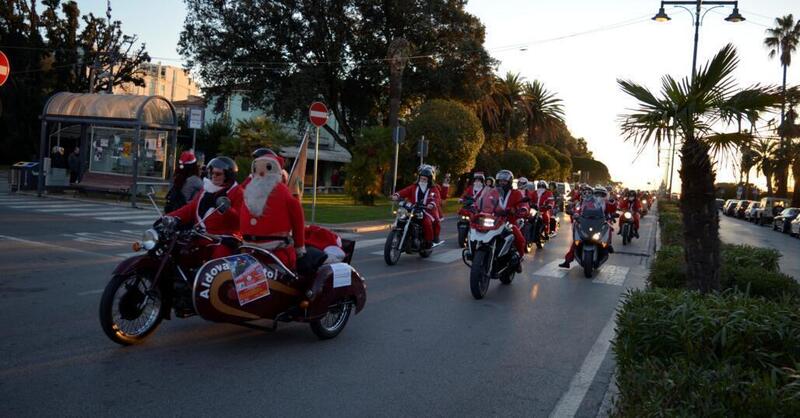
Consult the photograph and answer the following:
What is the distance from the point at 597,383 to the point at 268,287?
2.87 m

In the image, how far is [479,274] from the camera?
9.45 metres

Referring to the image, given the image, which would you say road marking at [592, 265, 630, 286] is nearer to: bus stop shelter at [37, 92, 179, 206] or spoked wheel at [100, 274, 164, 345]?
spoked wheel at [100, 274, 164, 345]

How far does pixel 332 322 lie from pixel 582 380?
2.42m

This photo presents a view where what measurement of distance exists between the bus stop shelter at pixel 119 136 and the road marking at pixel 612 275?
13.6m

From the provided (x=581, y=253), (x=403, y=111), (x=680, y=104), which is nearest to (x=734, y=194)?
(x=403, y=111)

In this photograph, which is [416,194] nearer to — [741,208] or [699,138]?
[699,138]

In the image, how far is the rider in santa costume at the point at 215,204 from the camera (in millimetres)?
6395

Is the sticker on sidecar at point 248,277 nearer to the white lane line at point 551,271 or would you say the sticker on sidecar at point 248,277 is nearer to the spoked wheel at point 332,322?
the spoked wheel at point 332,322

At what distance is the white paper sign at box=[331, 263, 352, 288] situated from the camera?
6563 millimetres

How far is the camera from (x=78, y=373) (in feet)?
17.1

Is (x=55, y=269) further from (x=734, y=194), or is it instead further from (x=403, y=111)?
(x=734, y=194)

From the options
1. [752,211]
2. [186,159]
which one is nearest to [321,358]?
[186,159]

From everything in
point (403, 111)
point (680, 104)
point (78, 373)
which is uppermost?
point (403, 111)

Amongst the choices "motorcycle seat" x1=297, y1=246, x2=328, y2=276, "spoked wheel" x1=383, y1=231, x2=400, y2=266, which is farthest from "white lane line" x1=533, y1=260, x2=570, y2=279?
"motorcycle seat" x1=297, y1=246, x2=328, y2=276
